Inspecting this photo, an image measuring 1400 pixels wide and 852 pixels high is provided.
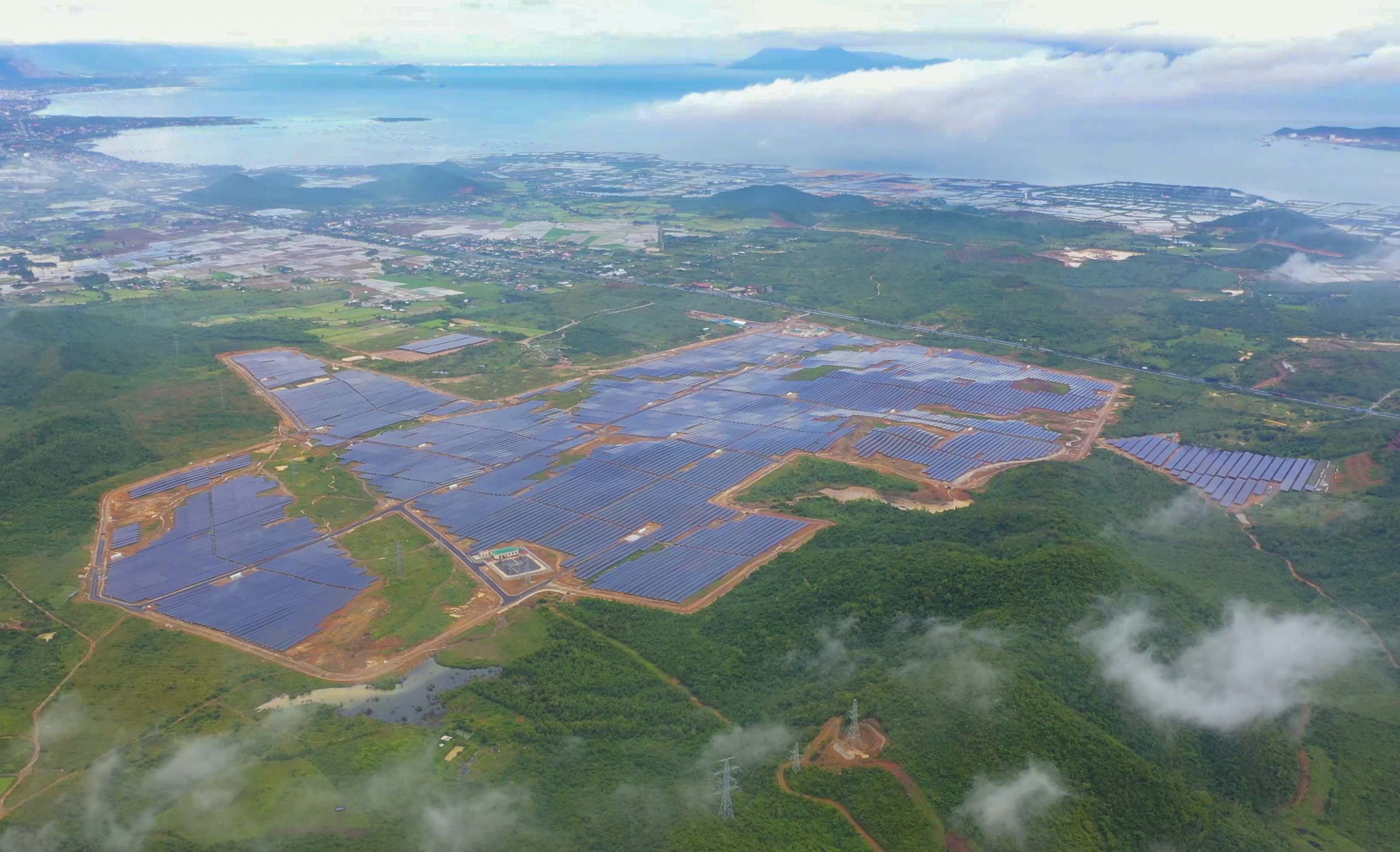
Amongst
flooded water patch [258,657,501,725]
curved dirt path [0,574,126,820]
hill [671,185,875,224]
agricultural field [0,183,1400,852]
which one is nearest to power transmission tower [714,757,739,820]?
agricultural field [0,183,1400,852]

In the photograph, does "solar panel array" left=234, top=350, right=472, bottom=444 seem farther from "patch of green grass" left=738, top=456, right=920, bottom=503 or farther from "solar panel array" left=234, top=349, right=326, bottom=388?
"patch of green grass" left=738, top=456, right=920, bottom=503

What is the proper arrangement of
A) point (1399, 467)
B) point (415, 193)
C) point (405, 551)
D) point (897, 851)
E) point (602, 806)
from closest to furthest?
point (897, 851)
point (602, 806)
point (405, 551)
point (1399, 467)
point (415, 193)

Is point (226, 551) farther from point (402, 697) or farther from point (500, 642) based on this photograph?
point (500, 642)

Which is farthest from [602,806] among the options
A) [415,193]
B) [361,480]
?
[415,193]

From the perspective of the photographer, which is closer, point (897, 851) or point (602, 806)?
point (897, 851)

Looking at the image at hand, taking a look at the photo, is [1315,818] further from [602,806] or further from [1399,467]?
[1399,467]

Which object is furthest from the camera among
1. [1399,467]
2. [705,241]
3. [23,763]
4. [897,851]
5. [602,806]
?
[705,241]

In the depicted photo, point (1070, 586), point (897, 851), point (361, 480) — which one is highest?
point (1070, 586)
